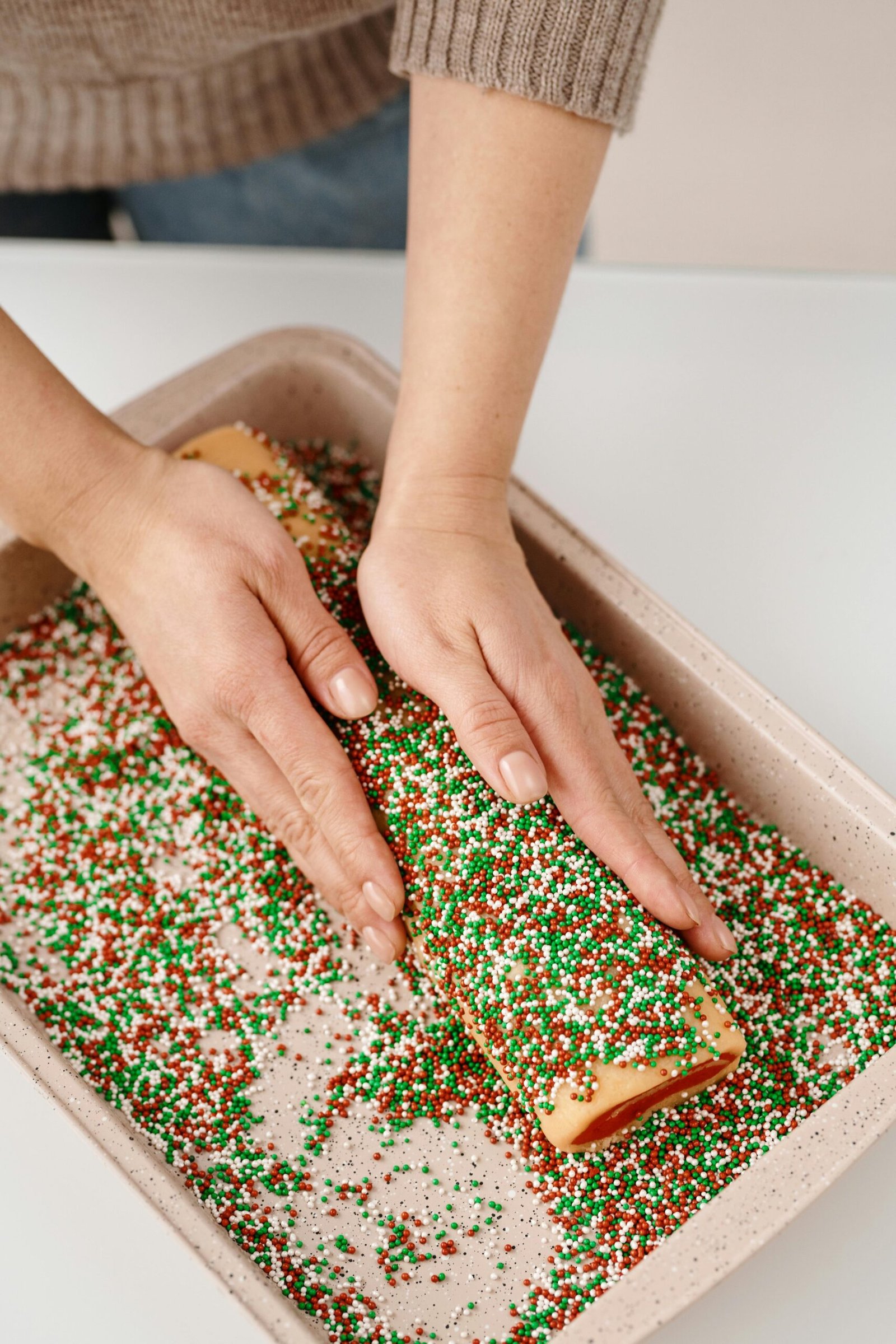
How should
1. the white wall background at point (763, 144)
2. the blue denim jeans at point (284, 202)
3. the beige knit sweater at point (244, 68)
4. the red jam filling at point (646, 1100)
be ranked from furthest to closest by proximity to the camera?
the blue denim jeans at point (284, 202) → the white wall background at point (763, 144) → the beige knit sweater at point (244, 68) → the red jam filling at point (646, 1100)

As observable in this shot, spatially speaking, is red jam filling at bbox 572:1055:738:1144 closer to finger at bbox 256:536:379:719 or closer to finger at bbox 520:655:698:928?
finger at bbox 520:655:698:928

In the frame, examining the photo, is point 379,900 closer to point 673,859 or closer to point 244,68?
point 673,859

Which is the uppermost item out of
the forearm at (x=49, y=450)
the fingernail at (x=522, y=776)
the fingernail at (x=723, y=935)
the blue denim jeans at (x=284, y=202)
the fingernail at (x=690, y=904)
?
the blue denim jeans at (x=284, y=202)

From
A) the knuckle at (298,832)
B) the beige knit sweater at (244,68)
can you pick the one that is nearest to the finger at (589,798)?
the knuckle at (298,832)

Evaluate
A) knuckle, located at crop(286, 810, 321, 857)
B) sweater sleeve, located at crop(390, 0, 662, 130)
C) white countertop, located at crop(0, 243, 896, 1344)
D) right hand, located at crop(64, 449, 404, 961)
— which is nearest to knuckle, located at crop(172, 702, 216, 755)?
right hand, located at crop(64, 449, 404, 961)

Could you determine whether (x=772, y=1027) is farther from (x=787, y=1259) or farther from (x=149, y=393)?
(x=149, y=393)

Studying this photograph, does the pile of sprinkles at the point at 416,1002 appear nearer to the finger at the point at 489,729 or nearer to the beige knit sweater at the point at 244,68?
the finger at the point at 489,729
